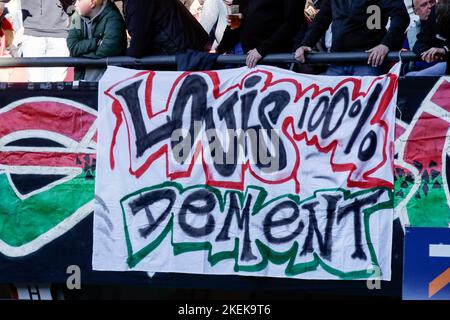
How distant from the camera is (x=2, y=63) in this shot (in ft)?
27.4

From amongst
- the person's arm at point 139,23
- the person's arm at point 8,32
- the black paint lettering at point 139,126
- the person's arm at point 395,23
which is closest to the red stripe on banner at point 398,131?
the person's arm at point 395,23

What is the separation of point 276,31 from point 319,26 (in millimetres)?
338

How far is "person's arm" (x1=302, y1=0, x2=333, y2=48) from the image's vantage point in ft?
26.5

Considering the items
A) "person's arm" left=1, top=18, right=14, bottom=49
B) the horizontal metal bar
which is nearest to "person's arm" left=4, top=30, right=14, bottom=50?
"person's arm" left=1, top=18, right=14, bottom=49

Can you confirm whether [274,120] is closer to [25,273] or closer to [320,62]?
[320,62]

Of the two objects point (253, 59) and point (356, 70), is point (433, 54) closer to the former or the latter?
point (356, 70)

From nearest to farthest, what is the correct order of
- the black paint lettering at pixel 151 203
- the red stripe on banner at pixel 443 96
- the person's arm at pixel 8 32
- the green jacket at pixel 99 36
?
1. the red stripe on banner at pixel 443 96
2. the black paint lettering at pixel 151 203
3. the green jacket at pixel 99 36
4. the person's arm at pixel 8 32

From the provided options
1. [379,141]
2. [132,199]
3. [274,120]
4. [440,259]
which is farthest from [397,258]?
[132,199]

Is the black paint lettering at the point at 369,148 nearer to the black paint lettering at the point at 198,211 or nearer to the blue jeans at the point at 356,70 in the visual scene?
the blue jeans at the point at 356,70

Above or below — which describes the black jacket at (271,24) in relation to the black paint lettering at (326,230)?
above

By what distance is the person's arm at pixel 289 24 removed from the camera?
8.05 meters

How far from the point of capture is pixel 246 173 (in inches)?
304

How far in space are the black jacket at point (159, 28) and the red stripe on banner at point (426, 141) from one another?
194cm

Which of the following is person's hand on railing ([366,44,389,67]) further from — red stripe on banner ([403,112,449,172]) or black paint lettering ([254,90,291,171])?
black paint lettering ([254,90,291,171])
